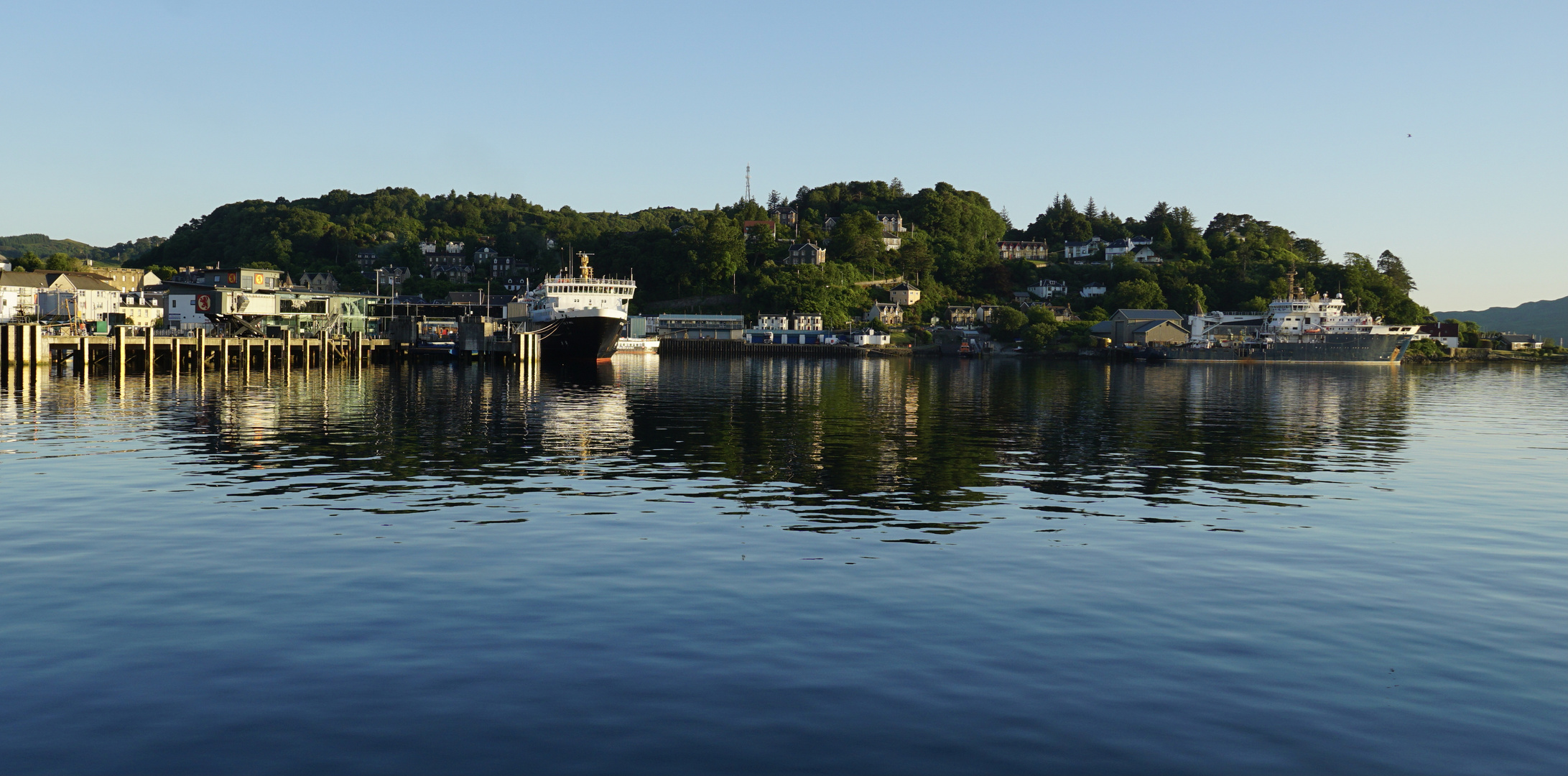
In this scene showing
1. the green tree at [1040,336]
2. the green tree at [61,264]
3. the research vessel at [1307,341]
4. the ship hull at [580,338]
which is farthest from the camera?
the green tree at [1040,336]

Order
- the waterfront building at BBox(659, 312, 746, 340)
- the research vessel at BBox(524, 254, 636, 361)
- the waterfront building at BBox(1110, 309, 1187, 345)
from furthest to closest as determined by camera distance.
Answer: the waterfront building at BBox(659, 312, 746, 340) → the waterfront building at BBox(1110, 309, 1187, 345) → the research vessel at BBox(524, 254, 636, 361)

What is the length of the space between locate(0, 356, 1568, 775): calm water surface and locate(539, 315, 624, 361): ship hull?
74.2 meters

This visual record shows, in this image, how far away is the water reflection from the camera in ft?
83.1

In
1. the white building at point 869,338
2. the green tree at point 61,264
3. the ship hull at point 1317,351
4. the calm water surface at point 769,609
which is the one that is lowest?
the calm water surface at point 769,609

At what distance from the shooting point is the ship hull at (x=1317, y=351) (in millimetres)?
170875

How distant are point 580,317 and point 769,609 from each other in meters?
97.6

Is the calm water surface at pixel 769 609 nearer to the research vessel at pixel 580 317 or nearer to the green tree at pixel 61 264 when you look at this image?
the research vessel at pixel 580 317

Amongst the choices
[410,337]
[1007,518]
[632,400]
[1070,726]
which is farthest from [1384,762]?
[410,337]

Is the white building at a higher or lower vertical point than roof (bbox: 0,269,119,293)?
lower

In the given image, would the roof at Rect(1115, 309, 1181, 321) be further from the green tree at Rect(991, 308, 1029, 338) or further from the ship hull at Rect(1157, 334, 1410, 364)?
the green tree at Rect(991, 308, 1029, 338)

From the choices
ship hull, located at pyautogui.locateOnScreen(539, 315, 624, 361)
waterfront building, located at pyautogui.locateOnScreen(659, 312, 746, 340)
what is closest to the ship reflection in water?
ship hull, located at pyautogui.locateOnScreen(539, 315, 624, 361)

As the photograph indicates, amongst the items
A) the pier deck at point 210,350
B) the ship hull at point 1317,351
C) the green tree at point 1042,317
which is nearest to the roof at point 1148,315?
the green tree at point 1042,317

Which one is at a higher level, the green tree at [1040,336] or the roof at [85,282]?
the roof at [85,282]

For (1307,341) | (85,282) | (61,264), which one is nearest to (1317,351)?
(1307,341)
